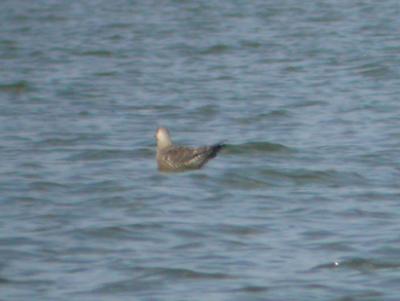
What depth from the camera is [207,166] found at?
1304 centimetres

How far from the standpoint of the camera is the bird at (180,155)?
12.4 metres

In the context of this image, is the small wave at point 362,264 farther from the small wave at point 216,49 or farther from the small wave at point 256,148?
the small wave at point 216,49

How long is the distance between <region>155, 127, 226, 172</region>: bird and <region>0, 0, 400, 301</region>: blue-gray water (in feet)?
0.31

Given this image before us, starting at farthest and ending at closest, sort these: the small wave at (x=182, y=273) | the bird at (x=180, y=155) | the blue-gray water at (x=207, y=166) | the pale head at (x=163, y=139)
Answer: the pale head at (x=163, y=139)
the bird at (x=180, y=155)
the blue-gray water at (x=207, y=166)
the small wave at (x=182, y=273)

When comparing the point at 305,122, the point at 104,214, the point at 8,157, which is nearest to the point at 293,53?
the point at 305,122

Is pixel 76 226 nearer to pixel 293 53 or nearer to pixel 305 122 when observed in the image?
pixel 305 122

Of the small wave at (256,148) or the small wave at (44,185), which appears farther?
the small wave at (256,148)

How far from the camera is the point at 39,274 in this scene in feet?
30.4

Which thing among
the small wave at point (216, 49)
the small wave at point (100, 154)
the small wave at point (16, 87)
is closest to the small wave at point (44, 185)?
the small wave at point (100, 154)

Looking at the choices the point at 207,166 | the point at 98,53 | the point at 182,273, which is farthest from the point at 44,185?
the point at 98,53

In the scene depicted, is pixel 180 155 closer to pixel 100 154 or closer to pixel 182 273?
pixel 100 154

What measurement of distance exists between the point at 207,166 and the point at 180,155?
0.64m

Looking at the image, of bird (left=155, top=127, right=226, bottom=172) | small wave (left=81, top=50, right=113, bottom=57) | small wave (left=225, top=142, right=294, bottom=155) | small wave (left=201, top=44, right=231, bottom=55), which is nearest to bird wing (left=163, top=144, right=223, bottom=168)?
bird (left=155, top=127, right=226, bottom=172)

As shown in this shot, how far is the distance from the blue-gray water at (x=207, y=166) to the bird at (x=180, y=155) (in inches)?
3.7
